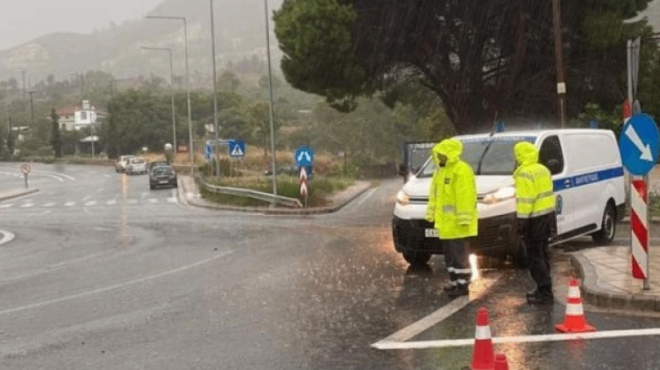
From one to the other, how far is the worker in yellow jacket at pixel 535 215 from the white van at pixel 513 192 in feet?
2.93

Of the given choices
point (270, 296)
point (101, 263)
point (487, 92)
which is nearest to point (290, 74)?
point (487, 92)

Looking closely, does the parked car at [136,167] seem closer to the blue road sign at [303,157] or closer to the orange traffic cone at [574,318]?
the blue road sign at [303,157]

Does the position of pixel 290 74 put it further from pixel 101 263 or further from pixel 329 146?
pixel 329 146

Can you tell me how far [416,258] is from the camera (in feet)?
36.6

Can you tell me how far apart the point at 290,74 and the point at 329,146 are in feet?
175

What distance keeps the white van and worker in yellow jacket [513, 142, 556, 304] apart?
0.89m

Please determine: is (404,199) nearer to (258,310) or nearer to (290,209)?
(258,310)

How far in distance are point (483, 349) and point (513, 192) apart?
4.87 m

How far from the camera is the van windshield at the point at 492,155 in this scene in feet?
36.4

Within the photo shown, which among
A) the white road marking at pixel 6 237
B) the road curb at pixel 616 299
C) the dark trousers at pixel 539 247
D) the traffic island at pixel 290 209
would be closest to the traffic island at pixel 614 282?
the road curb at pixel 616 299

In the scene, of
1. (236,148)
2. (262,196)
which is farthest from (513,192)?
(236,148)

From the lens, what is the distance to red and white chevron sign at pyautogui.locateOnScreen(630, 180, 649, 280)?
8.40 metres

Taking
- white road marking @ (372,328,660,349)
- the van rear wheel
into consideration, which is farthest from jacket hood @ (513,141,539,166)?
the van rear wheel

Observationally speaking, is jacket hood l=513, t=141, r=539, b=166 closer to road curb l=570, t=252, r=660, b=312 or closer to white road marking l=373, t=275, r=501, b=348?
road curb l=570, t=252, r=660, b=312
